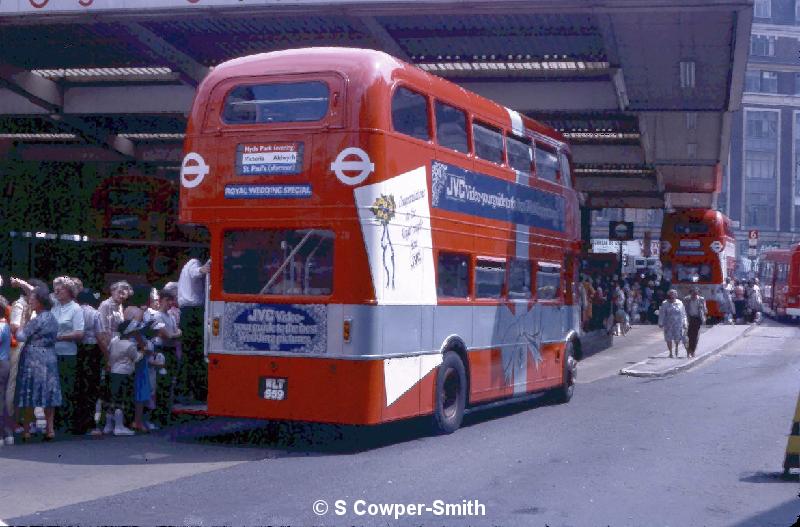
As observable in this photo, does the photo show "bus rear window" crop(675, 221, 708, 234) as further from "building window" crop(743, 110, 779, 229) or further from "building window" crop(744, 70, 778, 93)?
"building window" crop(744, 70, 778, 93)

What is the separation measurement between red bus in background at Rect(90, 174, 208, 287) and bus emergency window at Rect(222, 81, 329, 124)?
7716mm

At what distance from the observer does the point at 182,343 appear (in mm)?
14805

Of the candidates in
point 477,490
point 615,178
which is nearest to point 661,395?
point 477,490

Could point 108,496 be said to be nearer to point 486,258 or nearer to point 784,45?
point 486,258

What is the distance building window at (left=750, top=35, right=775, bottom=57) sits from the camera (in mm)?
92875

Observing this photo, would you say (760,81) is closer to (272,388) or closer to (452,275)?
(452,275)

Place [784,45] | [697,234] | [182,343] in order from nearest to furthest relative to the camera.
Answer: [182,343]
[697,234]
[784,45]

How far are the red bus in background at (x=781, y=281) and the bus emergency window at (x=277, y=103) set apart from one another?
3560cm

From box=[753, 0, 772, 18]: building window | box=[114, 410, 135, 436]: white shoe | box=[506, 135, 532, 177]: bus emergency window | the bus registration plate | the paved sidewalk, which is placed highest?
box=[753, 0, 772, 18]: building window

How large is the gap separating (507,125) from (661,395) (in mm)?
6186

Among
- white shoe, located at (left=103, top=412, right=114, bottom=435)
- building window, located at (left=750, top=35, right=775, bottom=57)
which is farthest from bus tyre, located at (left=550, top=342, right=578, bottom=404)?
building window, located at (left=750, top=35, right=775, bottom=57)

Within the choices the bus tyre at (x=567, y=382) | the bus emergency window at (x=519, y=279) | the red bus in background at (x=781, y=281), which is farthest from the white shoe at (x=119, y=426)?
the red bus in background at (x=781, y=281)

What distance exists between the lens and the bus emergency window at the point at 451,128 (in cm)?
1427

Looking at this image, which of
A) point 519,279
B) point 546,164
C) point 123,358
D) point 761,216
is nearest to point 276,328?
point 123,358
